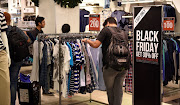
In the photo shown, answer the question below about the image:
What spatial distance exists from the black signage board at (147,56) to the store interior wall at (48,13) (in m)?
3.04

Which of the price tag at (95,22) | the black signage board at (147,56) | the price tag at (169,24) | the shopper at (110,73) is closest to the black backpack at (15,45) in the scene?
the shopper at (110,73)

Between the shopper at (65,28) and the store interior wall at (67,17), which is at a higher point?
the store interior wall at (67,17)

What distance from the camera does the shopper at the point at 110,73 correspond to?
13.7 feet

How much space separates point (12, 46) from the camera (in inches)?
181

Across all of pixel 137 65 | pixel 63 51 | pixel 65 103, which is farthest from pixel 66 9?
pixel 137 65

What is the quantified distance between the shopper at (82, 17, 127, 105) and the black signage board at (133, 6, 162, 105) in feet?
2.77

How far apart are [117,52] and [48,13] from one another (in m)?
2.58

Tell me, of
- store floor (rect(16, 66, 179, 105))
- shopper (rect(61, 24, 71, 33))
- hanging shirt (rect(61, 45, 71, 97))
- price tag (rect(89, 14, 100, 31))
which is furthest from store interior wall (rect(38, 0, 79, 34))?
store floor (rect(16, 66, 179, 105))

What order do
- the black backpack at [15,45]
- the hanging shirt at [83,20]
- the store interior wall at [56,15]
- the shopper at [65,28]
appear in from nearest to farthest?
the black backpack at [15,45]
the shopper at [65,28]
the store interior wall at [56,15]
the hanging shirt at [83,20]

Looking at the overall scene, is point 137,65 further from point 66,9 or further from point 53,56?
point 66,9

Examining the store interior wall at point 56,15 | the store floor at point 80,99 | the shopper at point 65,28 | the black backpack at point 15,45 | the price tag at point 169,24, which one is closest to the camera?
the black backpack at point 15,45

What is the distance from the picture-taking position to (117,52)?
161 inches

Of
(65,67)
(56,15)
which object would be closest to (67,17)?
(56,15)

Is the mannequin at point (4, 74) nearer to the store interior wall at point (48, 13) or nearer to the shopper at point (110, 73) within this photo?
the shopper at point (110, 73)
